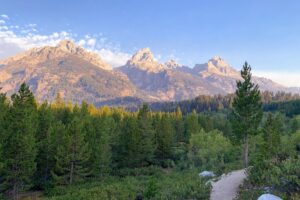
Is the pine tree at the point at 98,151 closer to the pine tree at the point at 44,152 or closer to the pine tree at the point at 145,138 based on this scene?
the pine tree at the point at 44,152

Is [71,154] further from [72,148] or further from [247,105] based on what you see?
[247,105]

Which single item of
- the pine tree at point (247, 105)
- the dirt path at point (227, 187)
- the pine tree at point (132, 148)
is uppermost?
the pine tree at point (247, 105)

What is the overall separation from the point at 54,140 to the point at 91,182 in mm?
8471

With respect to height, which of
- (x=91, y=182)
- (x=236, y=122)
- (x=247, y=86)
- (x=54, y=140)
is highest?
(x=247, y=86)

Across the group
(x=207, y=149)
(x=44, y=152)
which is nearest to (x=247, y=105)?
(x=207, y=149)

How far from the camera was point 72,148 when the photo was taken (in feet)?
164

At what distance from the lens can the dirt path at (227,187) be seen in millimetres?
24856

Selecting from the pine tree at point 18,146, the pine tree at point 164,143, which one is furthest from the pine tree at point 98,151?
the pine tree at point 164,143

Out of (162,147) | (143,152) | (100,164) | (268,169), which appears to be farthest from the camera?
(162,147)

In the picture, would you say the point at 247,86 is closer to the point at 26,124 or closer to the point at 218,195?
the point at 218,195

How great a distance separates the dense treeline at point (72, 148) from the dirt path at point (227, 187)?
14661 mm

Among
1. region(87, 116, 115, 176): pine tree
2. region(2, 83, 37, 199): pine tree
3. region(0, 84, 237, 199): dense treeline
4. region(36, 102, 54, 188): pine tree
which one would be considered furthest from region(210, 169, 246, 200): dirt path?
region(36, 102, 54, 188): pine tree

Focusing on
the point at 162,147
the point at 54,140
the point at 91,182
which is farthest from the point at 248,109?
the point at 162,147

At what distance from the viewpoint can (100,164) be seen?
187 feet
